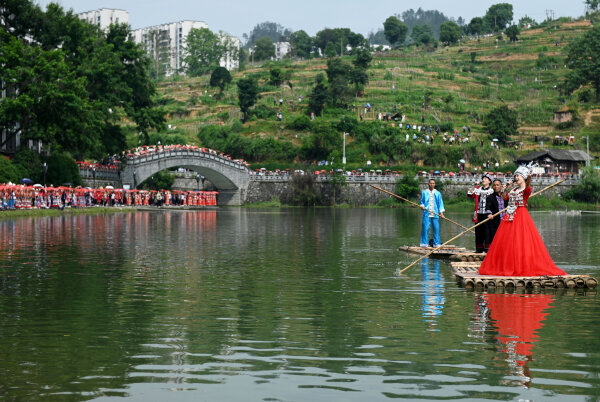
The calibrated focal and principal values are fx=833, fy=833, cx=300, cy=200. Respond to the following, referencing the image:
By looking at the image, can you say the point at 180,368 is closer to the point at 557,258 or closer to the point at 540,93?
the point at 557,258

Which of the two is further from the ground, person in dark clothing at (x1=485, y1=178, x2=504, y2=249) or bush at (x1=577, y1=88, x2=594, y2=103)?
bush at (x1=577, y1=88, x2=594, y2=103)

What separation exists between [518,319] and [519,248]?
15.0ft

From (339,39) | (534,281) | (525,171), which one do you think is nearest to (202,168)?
(525,171)

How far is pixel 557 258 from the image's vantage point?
977 inches

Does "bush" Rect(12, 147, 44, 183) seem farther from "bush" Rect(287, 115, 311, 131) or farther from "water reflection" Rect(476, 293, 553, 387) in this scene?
"water reflection" Rect(476, 293, 553, 387)

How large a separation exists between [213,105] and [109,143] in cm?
6764

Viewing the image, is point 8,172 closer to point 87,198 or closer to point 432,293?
point 87,198

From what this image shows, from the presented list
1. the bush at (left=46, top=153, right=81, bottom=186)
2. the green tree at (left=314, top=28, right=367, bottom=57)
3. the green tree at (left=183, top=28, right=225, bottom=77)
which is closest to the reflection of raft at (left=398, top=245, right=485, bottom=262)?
the bush at (left=46, top=153, right=81, bottom=186)

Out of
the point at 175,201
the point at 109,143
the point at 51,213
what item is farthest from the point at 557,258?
the point at 175,201

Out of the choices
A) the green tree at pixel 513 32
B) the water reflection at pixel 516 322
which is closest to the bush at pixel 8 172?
the water reflection at pixel 516 322

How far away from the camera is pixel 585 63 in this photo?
13350cm

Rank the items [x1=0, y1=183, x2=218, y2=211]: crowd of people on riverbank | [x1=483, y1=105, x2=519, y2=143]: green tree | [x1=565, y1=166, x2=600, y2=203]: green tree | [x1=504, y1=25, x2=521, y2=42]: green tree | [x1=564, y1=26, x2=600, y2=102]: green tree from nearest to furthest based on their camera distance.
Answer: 1. [x1=0, y1=183, x2=218, y2=211]: crowd of people on riverbank
2. [x1=565, y1=166, x2=600, y2=203]: green tree
3. [x1=483, y1=105, x2=519, y2=143]: green tree
4. [x1=564, y1=26, x2=600, y2=102]: green tree
5. [x1=504, y1=25, x2=521, y2=42]: green tree

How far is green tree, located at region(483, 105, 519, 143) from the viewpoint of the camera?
378 feet

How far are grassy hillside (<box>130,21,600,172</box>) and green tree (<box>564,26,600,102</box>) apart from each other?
304 centimetres
